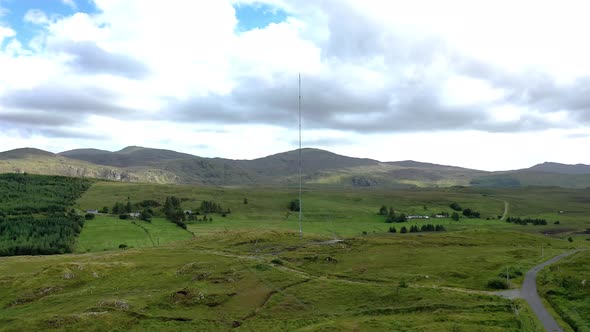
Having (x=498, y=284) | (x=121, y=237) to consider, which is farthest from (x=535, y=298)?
(x=121, y=237)

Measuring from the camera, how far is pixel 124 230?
7446 inches

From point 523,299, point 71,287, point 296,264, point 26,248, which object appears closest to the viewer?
point 523,299

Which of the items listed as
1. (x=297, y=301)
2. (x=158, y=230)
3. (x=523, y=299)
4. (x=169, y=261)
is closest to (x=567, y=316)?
(x=523, y=299)

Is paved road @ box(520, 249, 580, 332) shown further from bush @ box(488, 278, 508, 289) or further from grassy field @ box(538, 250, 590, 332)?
bush @ box(488, 278, 508, 289)

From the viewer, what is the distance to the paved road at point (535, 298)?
5866 centimetres

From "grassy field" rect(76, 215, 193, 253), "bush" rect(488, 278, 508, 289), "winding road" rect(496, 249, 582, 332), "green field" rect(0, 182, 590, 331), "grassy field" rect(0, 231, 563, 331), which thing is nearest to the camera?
"winding road" rect(496, 249, 582, 332)

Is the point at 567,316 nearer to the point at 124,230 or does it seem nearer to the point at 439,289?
the point at 439,289

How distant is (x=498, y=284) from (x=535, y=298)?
7629 millimetres

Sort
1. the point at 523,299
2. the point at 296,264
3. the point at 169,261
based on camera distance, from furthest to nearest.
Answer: the point at 169,261 → the point at 296,264 → the point at 523,299

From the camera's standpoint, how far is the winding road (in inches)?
2323

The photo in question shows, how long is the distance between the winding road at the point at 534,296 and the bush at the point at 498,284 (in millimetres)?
2570

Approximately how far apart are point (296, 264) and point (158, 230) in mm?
112371

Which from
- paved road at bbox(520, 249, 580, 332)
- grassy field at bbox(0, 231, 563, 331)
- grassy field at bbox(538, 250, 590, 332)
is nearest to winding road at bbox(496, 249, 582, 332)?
paved road at bbox(520, 249, 580, 332)

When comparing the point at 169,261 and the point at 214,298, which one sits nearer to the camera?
the point at 214,298
